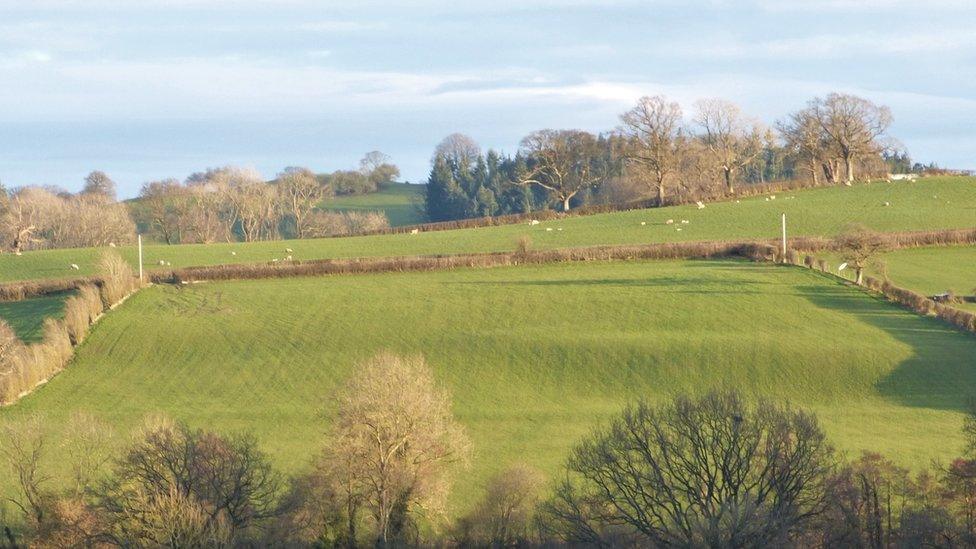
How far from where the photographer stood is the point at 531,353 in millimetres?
55625

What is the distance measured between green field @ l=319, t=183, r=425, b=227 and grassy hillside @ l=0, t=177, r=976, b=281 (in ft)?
194

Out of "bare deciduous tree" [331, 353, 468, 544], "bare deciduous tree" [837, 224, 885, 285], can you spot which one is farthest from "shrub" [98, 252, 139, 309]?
"bare deciduous tree" [837, 224, 885, 285]

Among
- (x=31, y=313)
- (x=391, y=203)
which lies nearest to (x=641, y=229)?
(x=31, y=313)

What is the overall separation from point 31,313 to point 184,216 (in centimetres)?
5365

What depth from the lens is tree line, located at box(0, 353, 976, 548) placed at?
34281 mm

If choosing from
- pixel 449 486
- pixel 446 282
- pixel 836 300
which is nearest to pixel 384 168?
pixel 446 282

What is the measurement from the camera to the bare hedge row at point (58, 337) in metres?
52.7

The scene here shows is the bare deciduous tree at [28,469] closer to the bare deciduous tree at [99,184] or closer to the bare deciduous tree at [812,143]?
the bare deciduous tree at [812,143]

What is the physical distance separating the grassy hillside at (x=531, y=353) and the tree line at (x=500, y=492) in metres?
3.34

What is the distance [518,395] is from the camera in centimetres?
5122

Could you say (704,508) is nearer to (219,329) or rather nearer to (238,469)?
(238,469)

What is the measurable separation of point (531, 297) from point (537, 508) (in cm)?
2912

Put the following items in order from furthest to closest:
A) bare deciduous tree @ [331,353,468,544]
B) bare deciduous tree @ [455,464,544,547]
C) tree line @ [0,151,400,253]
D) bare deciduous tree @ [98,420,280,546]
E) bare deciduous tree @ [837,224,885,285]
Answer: tree line @ [0,151,400,253] → bare deciduous tree @ [837,224,885,285] → bare deciduous tree @ [331,353,468,544] → bare deciduous tree @ [455,464,544,547] → bare deciduous tree @ [98,420,280,546]

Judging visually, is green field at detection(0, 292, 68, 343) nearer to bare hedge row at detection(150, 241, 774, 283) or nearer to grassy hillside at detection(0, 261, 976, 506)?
grassy hillside at detection(0, 261, 976, 506)
